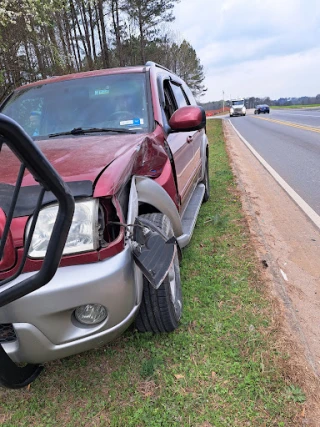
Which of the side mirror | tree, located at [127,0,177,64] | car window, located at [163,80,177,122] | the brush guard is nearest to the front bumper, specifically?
the brush guard

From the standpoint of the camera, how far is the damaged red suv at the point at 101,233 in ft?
5.09

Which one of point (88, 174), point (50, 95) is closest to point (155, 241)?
point (88, 174)

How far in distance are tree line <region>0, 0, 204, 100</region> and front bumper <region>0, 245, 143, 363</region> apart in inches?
282

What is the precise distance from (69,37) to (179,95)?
63.9ft

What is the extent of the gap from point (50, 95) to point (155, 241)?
209 cm

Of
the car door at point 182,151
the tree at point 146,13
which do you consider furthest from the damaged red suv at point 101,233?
the tree at point 146,13

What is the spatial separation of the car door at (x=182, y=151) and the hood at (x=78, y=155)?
67cm

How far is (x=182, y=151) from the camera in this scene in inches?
134

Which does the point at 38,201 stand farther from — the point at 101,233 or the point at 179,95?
the point at 179,95

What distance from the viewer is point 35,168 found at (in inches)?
41.7

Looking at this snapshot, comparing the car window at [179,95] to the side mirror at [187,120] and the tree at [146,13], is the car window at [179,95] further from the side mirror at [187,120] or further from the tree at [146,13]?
the tree at [146,13]

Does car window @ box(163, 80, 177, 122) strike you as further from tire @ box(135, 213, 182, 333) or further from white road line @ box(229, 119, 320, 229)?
white road line @ box(229, 119, 320, 229)

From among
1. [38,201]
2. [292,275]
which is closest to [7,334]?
[38,201]

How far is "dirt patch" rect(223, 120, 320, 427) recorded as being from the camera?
2.04 metres
